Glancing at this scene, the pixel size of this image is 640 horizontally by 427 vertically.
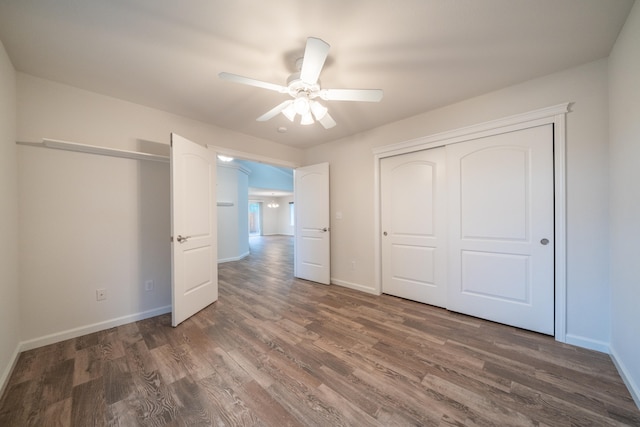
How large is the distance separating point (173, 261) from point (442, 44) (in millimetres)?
3115

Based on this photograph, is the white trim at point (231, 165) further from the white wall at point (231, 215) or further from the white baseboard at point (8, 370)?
the white baseboard at point (8, 370)

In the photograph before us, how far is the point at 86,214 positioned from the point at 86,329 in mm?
1153

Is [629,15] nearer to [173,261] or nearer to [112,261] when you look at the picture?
[173,261]

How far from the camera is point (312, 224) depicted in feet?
13.3

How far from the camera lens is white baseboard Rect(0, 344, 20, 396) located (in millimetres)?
1547

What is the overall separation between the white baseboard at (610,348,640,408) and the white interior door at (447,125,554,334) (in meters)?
A: 0.40

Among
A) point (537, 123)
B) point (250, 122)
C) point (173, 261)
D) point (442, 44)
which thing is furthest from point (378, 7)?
point (173, 261)

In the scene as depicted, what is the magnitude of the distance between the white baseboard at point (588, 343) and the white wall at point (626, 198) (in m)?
0.09

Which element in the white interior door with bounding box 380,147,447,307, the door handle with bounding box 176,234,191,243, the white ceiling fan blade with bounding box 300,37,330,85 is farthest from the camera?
the white interior door with bounding box 380,147,447,307

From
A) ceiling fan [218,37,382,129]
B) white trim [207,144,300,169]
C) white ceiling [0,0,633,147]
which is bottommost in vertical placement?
white trim [207,144,300,169]

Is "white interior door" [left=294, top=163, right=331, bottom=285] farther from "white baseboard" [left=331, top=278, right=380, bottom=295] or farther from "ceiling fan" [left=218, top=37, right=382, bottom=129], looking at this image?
"ceiling fan" [left=218, top=37, right=382, bottom=129]

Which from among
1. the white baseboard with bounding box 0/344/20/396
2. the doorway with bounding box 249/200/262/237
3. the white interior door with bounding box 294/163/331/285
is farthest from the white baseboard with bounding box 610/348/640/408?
the doorway with bounding box 249/200/262/237

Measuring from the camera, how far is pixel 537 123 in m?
2.17

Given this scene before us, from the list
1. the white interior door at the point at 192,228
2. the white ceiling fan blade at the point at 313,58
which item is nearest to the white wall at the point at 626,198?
the white ceiling fan blade at the point at 313,58
